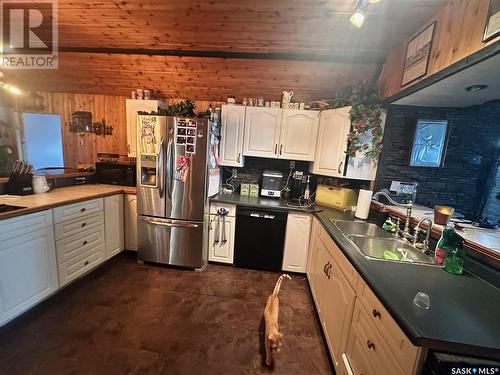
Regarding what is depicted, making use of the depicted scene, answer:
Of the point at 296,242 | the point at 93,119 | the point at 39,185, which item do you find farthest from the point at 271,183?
the point at 93,119

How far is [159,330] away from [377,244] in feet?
6.37

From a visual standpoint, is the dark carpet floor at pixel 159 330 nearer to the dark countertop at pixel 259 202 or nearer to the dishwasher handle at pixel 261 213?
the dishwasher handle at pixel 261 213

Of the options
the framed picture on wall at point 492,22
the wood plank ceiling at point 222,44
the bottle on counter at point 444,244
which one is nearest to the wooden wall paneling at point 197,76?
the wood plank ceiling at point 222,44

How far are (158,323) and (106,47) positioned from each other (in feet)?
10.5

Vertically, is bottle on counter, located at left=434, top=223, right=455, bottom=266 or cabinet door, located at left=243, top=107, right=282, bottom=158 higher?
cabinet door, located at left=243, top=107, right=282, bottom=158

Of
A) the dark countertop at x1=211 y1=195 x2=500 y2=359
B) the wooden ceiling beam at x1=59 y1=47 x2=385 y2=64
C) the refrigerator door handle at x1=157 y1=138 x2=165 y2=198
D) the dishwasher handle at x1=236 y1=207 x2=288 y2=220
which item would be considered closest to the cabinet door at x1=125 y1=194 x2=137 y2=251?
the refrigerator door handle at x1=157 y1=138 x2=165 y2=198

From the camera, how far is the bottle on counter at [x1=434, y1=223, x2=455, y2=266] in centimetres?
123

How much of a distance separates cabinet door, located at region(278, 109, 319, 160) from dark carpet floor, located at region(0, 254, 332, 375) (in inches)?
65.6

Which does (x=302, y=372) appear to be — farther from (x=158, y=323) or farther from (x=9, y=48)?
(x=9, y=48)

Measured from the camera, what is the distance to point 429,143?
2.12m

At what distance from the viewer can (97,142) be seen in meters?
3.48

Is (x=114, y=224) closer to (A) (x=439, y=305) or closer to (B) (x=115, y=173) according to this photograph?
(B) (x=115, y=173)

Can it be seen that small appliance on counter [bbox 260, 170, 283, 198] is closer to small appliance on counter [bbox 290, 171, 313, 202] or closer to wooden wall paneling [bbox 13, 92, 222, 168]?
small appliance on counter [bbox 290, 171, 313, 202]

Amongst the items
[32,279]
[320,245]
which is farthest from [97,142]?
[320,245]
